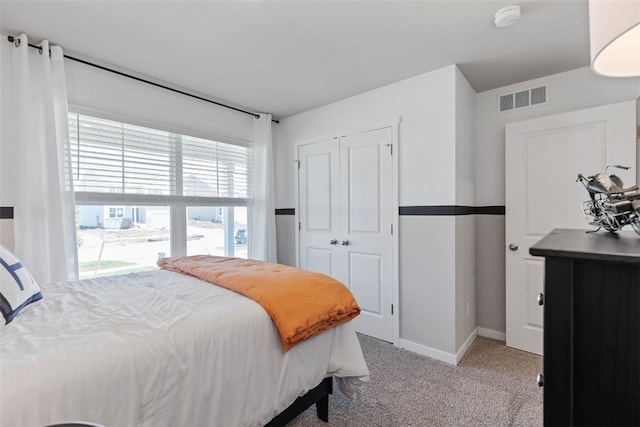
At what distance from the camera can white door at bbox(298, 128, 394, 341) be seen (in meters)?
2.83

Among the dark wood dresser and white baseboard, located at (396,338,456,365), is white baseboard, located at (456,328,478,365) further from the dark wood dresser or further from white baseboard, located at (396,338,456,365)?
the dark wood dresser

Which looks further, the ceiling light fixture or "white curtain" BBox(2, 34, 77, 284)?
"white curtain" BBox(2, 34, 77, 284)

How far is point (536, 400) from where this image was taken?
1.90 metres

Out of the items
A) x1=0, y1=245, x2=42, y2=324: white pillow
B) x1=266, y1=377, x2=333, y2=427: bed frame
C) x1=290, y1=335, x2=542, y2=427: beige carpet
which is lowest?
x1=290, y1=335, x2=542, y2=427: beige carpet

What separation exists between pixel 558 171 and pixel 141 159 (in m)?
3.62

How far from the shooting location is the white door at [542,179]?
2258 millimetres

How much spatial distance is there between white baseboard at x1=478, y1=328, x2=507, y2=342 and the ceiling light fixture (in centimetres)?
259

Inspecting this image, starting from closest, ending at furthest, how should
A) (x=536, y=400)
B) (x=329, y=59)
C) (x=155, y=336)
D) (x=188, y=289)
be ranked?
1. (x=155, y=336)
2. (x=188, y=289)
3. (x=536, y=400)
4. (x=329, y=59)

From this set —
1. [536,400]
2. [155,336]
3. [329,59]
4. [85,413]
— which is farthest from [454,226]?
[85,413]

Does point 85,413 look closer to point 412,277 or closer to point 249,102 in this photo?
point 412,277

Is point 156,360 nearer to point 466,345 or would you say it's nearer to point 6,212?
point 6,212

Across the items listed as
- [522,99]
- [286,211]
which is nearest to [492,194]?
[522,99]

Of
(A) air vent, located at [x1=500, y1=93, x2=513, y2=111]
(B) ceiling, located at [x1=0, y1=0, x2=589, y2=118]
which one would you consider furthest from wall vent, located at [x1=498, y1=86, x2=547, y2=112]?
(B) ceiling, located at [x1=0, y1=0, x2=589, y2=118]

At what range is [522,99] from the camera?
8.96ft
